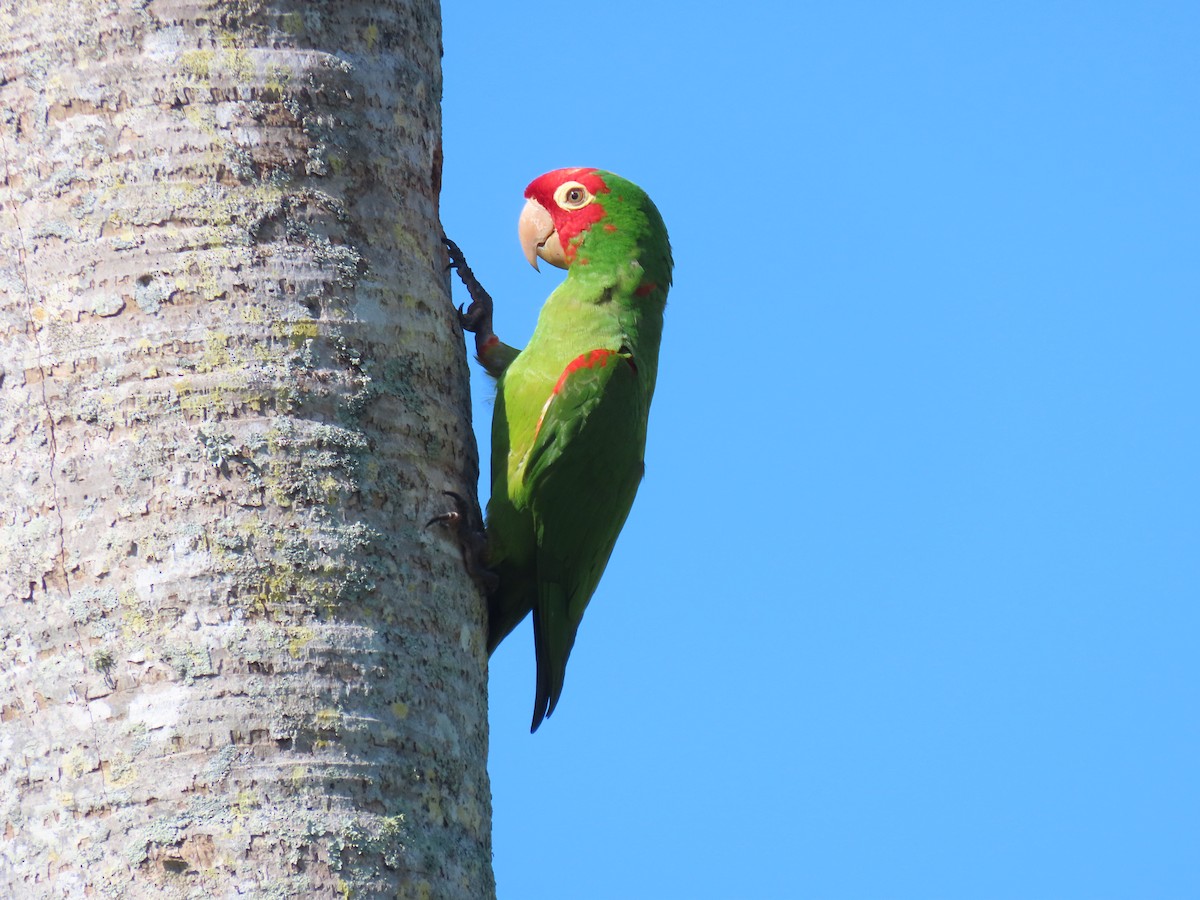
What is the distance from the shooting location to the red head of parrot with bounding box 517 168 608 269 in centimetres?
414

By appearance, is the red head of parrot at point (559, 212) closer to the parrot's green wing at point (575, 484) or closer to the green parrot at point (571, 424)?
the green parrot at point (571, 424)

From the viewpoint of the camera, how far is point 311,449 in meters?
2.30

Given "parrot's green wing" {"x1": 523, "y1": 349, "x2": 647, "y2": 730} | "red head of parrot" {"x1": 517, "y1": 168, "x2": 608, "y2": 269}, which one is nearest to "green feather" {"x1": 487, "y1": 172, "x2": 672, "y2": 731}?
"parrot's green wing" {"x1": 523, "y1": 349, "x2": 647, "y2": 730}

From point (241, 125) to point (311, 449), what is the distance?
68 cm

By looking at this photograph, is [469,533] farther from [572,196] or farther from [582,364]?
[572,196]

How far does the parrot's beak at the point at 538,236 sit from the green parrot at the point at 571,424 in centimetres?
10

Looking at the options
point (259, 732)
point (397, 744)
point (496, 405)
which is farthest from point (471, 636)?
point (496, 405)

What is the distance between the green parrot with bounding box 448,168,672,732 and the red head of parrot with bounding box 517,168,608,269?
30 mm

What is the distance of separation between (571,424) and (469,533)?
1.01m

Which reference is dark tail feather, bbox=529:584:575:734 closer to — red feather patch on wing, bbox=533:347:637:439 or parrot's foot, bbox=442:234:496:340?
red feather patch on wing, bbox=533:347:637:439

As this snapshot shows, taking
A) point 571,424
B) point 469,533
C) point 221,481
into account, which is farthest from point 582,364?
point 221,481

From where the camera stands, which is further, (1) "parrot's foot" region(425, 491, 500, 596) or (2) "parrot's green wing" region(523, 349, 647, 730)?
(2) "parrot's green wing" region(523, 349, 647, 730)

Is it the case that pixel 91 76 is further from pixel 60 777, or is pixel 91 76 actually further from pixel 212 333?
pixel 60 777

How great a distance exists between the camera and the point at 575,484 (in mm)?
3619
